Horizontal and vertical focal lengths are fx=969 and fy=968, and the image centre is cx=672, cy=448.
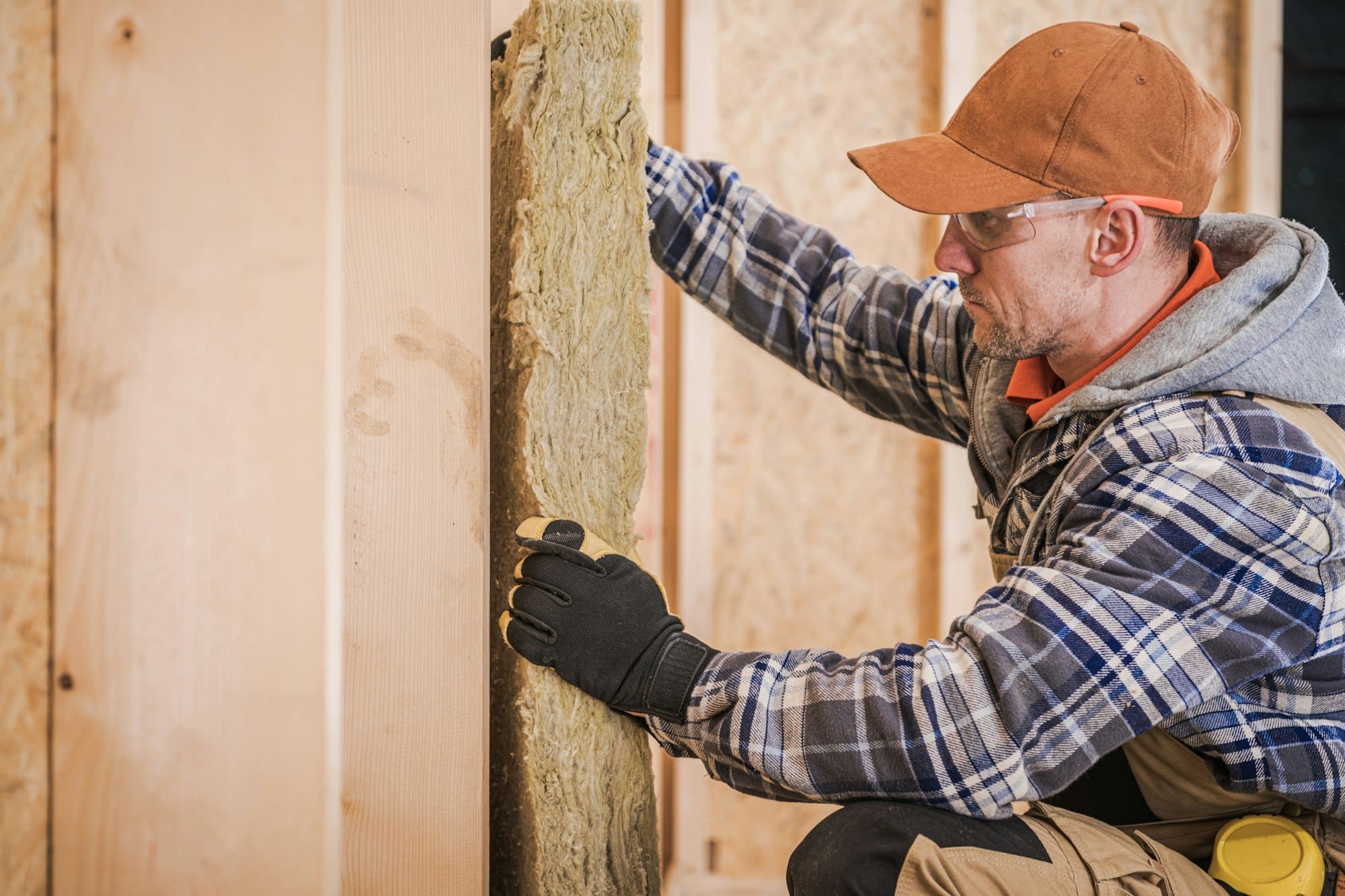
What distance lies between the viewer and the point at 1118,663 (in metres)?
0.97

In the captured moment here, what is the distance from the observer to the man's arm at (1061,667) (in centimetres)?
97

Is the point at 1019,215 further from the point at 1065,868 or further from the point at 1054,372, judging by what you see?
the point at 1065,868

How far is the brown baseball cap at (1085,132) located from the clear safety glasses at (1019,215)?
0.04ft

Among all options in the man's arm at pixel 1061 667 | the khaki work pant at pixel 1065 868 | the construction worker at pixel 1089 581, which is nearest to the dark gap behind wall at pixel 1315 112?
the construction worker at pixel 1089 581

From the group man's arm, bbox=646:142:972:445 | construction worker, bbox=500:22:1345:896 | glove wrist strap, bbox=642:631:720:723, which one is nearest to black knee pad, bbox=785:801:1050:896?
construction worker, bbox=500:22:1345:896

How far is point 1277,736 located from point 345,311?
1.09 m

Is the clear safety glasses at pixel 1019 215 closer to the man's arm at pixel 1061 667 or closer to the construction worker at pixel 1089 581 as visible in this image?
the construction worker at pixel 1089 581

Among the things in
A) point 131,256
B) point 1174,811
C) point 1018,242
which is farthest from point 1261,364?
point 131,256

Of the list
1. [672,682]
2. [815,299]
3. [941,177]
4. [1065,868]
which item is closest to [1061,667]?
[1065,868]

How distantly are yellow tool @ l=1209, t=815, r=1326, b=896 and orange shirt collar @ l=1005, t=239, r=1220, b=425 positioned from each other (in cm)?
54

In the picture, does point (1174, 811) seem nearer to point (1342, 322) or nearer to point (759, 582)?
point (1342, 322)

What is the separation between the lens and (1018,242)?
1.22 meters

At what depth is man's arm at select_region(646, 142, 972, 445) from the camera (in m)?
1.44

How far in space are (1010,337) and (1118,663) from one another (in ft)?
1.50
